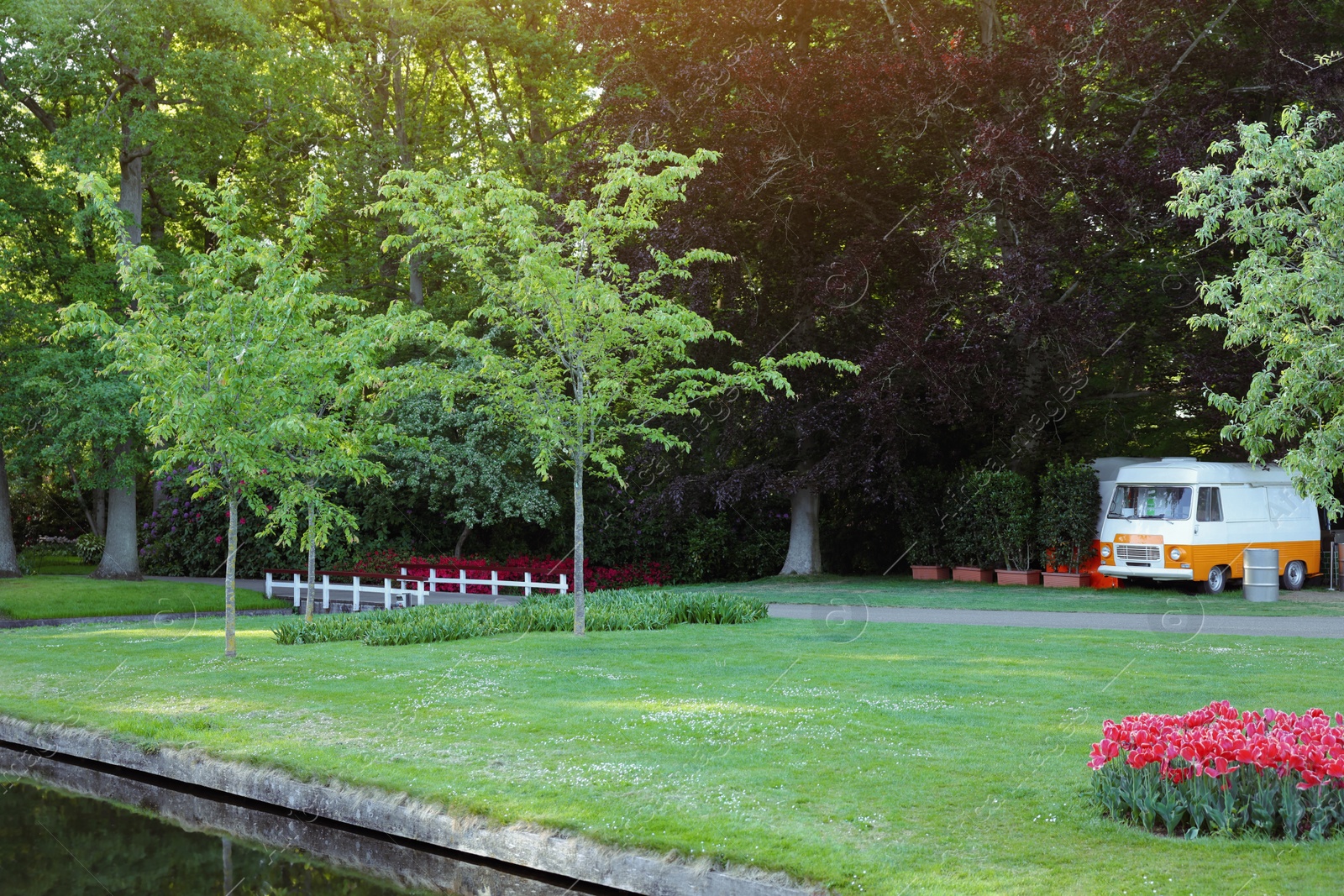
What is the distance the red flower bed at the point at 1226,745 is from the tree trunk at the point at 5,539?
84.9ft

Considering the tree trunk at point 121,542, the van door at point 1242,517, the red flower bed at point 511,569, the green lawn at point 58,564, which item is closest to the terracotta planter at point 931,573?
the van door at point 1242,517

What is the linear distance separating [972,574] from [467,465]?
36.9 ft

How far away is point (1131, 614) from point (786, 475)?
7.95m

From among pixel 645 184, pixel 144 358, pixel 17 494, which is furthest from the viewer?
pixel 17 494

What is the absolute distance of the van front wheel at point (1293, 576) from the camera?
23.4 metres

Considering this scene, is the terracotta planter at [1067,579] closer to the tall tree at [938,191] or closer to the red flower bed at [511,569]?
the tall tree at [938,191]

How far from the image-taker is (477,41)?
33906 millimetres

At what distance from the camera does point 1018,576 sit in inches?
945

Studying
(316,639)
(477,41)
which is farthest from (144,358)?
Answer: (477,41)

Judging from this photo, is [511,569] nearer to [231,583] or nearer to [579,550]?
[579,550]

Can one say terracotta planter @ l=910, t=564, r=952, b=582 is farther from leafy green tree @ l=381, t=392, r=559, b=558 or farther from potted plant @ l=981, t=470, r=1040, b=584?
leafy green tree @ l=381, t=392, r=559, b=558

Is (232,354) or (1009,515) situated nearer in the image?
(232,354)

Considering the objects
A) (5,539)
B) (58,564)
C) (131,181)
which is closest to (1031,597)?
(131,181)

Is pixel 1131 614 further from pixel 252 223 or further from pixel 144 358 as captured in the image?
pixel 252 223
